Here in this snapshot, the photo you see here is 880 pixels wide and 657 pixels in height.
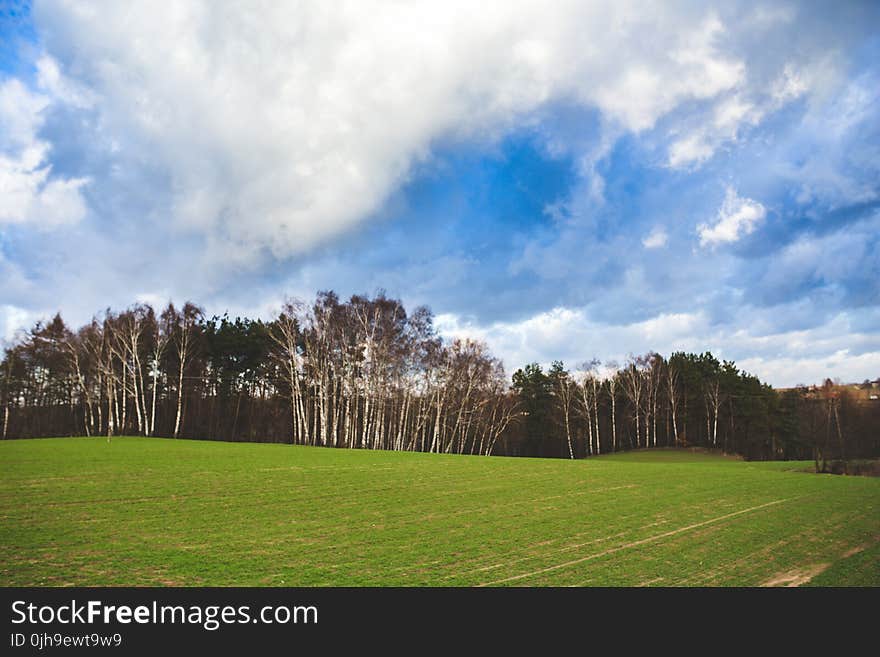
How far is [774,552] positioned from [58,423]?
251 ft

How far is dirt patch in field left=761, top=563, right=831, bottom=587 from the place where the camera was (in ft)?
27.1

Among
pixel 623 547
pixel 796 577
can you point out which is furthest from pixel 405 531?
pixel 796 577

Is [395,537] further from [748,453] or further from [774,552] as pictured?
[748,453]

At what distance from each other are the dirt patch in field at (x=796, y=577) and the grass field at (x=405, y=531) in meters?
0.04

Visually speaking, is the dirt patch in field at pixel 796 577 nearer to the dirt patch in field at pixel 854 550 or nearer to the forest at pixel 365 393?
the dirt patch in field at pixel 854 550

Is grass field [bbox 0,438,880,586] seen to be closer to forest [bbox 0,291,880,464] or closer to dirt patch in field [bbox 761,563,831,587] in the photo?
dirt patch in field [bbox 761,563,831,587]

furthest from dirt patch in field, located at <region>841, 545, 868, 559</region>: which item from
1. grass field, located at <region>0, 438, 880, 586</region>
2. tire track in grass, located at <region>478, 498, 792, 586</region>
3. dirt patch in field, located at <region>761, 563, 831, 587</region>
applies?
tire track in grass, located at <region>478, 498, 792, 586</region>

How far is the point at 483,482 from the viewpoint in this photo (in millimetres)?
23000

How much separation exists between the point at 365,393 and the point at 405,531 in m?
42.1

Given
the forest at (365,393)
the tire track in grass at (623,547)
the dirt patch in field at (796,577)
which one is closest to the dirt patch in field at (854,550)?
the dirt patch in field at (796,577)

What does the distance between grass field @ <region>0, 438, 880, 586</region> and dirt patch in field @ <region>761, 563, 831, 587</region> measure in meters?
0.04
